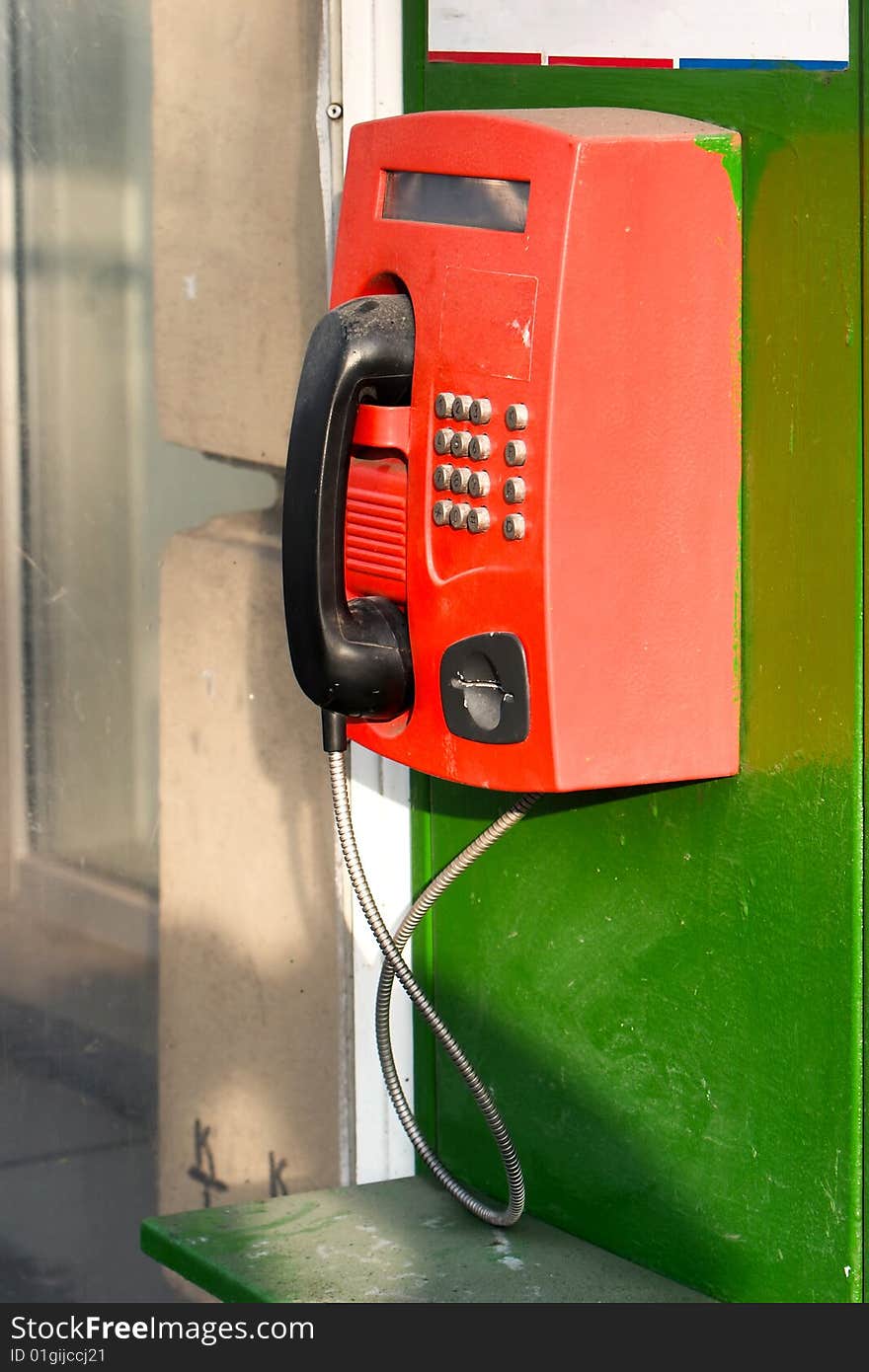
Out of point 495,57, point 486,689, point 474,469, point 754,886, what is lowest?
point 754,886

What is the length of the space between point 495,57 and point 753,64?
0.91 ft

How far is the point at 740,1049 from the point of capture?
135 centimetres

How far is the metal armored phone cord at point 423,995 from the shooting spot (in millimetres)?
1462

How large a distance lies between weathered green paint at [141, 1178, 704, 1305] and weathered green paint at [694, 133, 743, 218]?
2.59 feet

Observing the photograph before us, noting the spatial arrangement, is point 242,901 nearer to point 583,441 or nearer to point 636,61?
point 583,441

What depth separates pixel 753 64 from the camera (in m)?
1.27

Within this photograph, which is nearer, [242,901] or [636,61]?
[636,61]

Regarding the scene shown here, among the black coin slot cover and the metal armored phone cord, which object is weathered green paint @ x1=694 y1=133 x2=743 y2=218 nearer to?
the black coin slot cover

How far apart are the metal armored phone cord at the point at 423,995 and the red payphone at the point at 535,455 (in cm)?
10

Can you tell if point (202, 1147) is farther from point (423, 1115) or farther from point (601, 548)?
point (601, 548)

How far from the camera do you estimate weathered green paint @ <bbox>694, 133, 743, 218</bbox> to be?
1.27 m

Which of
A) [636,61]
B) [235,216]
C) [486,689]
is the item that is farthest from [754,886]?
[235,216]

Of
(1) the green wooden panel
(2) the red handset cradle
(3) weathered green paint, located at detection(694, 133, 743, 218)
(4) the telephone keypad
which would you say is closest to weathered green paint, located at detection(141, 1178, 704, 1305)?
(1) the green wooden panel

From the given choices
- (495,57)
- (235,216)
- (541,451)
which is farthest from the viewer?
(235,216)
